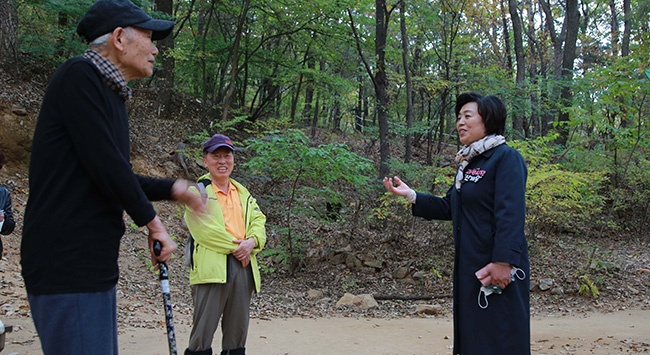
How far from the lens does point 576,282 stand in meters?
9.57

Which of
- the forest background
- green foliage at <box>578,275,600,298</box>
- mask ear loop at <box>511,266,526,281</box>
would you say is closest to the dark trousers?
mask ear loop at <box>511,266,526,281</box>

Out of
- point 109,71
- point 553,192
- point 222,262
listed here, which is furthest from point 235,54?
point 109,71

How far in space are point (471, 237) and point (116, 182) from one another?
6.62 feet

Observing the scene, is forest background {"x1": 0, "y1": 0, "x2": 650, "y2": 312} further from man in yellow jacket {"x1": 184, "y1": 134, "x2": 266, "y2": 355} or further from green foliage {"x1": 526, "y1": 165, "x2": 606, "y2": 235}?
man in yellow jacket {"x1": 184, "y1": 134, "x2": 266, "y2": 355}

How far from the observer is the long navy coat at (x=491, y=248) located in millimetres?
2830

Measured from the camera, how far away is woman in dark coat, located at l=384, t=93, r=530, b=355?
2.83m

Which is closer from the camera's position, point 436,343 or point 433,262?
point 436,343

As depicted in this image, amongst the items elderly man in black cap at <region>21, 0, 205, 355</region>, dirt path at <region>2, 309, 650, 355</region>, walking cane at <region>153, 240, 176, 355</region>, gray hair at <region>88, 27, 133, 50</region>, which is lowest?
dirt path at <region>2, 309, 650, 355</region>

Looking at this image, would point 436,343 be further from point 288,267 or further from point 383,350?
point 288,267

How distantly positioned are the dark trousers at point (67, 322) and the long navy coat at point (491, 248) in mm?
2004

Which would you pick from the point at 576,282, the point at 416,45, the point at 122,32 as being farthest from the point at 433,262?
the point at 416,45

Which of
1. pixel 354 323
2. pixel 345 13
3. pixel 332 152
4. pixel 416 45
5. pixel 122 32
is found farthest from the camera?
pixel 416 45

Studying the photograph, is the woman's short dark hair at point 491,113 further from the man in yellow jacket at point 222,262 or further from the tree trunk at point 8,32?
the tree trunk at point 8,32

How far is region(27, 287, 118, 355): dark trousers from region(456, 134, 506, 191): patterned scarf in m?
2.20
